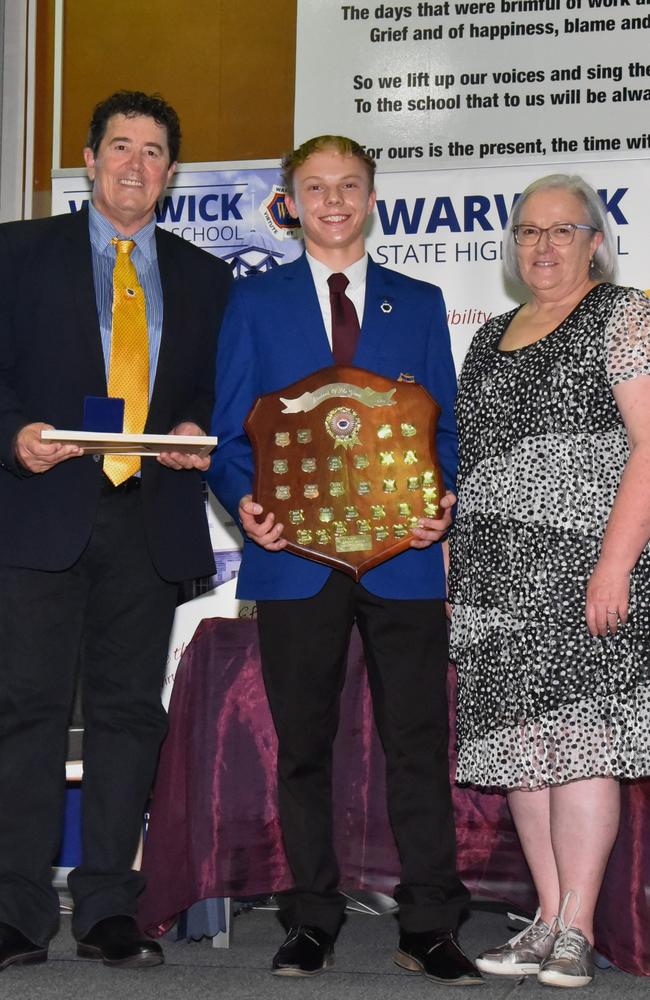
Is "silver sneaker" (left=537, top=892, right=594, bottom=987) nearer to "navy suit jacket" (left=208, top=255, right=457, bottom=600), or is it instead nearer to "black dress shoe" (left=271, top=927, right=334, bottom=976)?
"black dress shoe" (left=271, top=927, right=334, bottom=976)

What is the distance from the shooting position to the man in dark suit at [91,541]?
9.11 feet

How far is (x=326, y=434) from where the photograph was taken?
272 centimetres

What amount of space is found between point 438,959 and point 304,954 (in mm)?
304

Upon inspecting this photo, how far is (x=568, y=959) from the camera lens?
8.55 ft

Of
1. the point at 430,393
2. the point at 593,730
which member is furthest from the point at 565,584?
the point at 430,393

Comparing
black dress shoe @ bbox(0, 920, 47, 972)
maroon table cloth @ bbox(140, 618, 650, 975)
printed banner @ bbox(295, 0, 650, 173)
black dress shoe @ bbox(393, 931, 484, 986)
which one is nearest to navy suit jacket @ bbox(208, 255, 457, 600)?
maroon table cloth @ bbox(140, 618, 650, 975)

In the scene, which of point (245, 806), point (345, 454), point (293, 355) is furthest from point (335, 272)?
point (245, 806)

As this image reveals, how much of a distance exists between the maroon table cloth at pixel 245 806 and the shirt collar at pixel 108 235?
1.01 meters

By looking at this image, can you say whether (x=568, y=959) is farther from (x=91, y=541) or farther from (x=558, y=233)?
(x=558, y=233)

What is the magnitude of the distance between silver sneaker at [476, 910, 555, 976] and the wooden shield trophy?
98cm

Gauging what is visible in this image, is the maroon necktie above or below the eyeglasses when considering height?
below

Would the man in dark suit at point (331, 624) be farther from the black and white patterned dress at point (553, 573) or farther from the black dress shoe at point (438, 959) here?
the black and white patterned dress at point (553, 573)

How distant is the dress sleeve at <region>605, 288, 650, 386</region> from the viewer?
8.71 ft

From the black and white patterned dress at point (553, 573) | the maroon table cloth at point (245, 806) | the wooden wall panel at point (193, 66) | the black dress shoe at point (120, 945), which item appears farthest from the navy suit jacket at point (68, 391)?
the wooden wall panel at point (193, 66)
